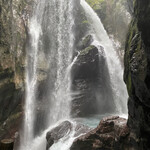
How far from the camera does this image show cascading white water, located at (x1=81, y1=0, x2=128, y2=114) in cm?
1835

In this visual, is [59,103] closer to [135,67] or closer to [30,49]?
[30,49]

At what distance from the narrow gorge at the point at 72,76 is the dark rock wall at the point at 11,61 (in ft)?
0.24

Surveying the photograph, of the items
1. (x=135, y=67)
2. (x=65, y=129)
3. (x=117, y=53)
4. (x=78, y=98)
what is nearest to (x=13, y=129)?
(x=65, y=129)

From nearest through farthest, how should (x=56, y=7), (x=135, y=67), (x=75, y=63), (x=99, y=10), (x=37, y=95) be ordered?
(x=135, y=67) → (x=37, y=95) → (x=75, y=63) → (x=56, y=7) → (x=99, y=10)

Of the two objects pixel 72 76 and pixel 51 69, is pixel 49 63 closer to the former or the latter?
pixel 51 69

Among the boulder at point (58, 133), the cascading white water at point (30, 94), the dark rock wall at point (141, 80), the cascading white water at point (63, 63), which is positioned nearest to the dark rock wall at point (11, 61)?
the cascading white water at point (30, 94)

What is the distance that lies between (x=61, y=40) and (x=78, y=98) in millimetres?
7374

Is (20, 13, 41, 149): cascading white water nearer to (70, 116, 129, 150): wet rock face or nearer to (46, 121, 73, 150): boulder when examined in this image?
(46, 121, 73, 150): boulder

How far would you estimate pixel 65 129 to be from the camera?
12.5 meters

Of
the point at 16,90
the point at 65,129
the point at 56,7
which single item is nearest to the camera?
the point at 65,129

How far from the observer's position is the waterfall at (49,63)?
15555mm

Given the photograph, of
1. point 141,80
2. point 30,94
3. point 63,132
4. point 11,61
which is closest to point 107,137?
point 63,132

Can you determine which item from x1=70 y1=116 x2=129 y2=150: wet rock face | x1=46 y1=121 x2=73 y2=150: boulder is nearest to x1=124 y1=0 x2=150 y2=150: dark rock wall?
x1=70 y1=116 x2=129 y2=150: wet rock face

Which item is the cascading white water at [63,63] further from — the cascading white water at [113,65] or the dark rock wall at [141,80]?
the dark rock wall at [141,80]
